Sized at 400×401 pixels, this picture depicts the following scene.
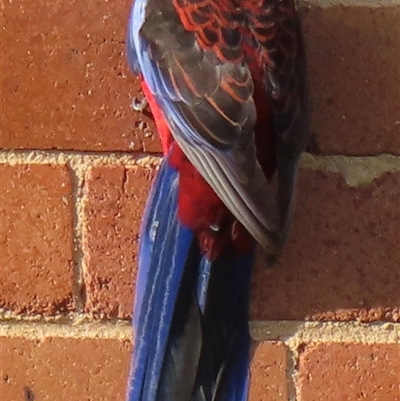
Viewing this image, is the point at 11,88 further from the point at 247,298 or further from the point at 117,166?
the point at 247,298

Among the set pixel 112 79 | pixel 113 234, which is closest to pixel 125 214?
pixel 113 234

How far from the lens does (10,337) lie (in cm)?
87

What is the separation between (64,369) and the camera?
2.87ft

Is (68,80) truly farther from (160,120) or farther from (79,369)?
(79,369)

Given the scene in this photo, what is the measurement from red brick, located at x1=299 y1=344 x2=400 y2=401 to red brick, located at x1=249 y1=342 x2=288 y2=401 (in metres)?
0.02

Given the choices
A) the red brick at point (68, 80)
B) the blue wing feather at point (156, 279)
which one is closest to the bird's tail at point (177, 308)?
the blue wing feather at point (156, 279)

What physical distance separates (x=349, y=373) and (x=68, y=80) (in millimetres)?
390

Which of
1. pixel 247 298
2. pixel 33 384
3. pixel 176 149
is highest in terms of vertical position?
pixel 176 149

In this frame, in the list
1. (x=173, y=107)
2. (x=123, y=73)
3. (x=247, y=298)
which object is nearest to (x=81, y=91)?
(x=123, y=73)

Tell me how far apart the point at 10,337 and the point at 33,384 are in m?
0.05

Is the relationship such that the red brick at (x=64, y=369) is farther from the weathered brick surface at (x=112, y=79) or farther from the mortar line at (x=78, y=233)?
the weathered brick surface at (x=112, y=79)

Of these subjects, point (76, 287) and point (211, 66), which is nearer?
point (211, 66)

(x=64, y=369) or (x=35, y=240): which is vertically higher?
(x=35, y=240)

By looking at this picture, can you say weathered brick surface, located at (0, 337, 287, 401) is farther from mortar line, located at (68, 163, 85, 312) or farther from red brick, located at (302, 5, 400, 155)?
red brick, located at (302, 5, 400, 155)
